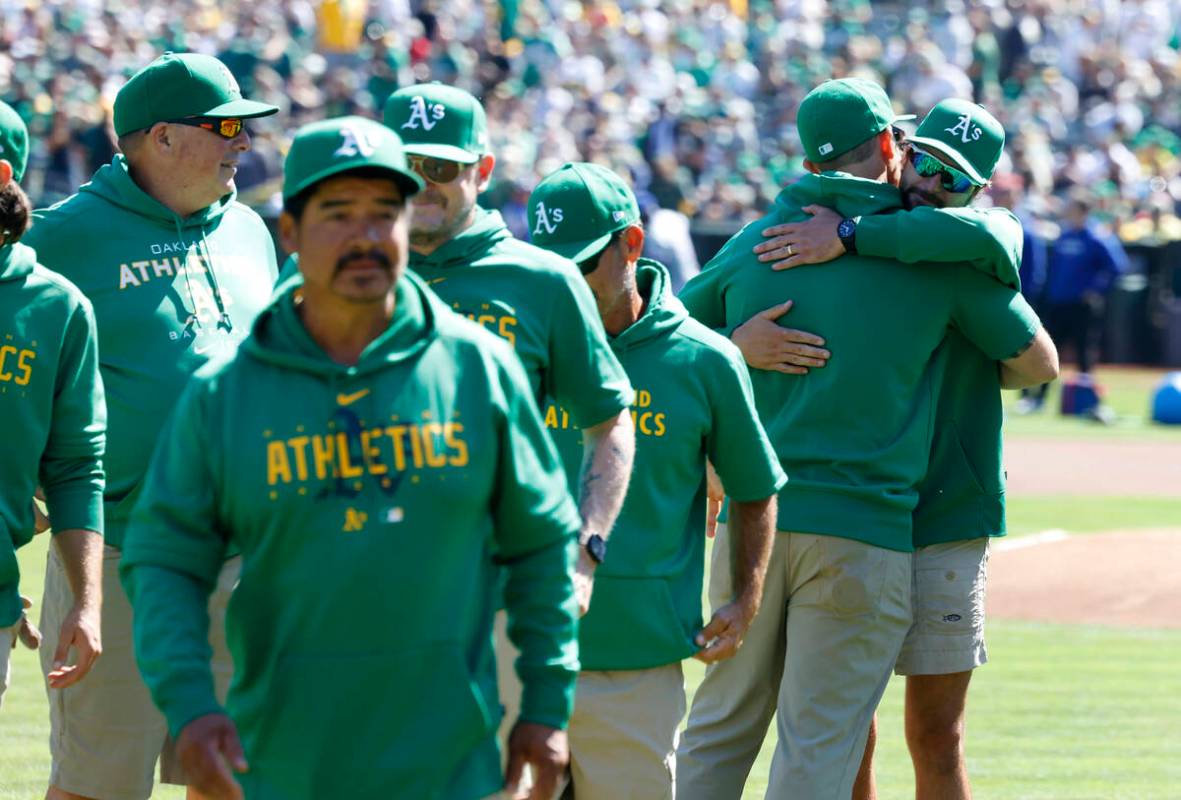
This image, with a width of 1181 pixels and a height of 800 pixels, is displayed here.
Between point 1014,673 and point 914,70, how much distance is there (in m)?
22.3

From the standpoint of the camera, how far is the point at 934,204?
6133 mm

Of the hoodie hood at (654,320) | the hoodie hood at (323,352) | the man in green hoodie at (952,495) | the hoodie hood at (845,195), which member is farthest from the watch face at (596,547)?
the hoodie hood at (845,195)

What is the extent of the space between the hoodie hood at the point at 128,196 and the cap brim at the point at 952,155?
2135 millimetres

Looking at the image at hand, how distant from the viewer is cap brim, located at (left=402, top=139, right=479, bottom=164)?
4.65 m

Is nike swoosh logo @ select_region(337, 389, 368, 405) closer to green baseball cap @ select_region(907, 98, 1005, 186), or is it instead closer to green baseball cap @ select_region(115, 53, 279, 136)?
green baseball cap @ select_region(115, 53, 279, 136)

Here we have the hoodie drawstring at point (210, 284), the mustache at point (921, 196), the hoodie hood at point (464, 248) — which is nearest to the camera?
the hoodie hood at point (464, 248)

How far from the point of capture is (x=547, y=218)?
16.7 feet

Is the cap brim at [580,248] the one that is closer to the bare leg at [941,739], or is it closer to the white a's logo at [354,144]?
the white a's logo at [354,144]

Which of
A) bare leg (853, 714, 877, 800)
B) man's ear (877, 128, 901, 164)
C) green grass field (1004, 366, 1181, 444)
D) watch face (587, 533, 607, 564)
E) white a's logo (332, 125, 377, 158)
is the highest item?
white a's logo (332, 125, 377, 158)

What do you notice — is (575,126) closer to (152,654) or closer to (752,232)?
(752,232)

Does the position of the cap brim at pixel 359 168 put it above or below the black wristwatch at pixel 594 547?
above

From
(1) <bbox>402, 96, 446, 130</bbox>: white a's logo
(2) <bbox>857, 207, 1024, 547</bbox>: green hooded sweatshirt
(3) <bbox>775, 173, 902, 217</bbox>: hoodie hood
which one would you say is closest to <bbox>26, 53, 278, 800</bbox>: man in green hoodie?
(1) <bbox>402, 96, 446, 130</bbox>: white a's logo

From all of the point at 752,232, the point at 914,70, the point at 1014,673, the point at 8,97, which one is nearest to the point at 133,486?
the point at 752,232

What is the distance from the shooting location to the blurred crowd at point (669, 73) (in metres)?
28.2
